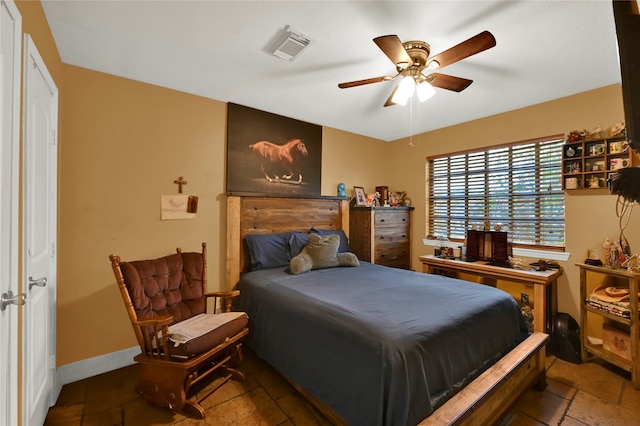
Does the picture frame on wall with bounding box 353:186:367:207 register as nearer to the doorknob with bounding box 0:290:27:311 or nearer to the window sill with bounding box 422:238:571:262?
the window sill with bounding box 422:238:571:262

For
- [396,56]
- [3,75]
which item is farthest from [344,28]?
[3,75]

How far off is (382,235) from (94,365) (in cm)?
329

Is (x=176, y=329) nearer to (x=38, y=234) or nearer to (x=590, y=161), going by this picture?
(x=38, y=234)

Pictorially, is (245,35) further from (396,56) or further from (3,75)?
(3,75)

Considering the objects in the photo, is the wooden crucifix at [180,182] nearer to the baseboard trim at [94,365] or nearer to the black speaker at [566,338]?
Result: the baseboard trim at [94,365]

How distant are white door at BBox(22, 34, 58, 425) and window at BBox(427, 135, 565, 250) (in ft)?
13.5

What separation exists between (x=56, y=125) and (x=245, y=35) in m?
1.50

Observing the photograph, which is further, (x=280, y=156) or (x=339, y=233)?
(x=339, y=233)

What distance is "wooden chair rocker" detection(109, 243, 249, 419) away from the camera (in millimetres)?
1807

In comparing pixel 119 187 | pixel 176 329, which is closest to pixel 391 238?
pixel 176 329

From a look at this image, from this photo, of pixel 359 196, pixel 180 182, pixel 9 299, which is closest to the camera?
pixel 9 299

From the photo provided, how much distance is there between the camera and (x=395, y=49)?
1.69 meters

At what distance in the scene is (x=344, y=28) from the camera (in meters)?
1.82

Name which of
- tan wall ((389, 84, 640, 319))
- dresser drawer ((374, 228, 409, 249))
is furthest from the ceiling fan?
dresser drawer ((374, 228, 409, 249))
